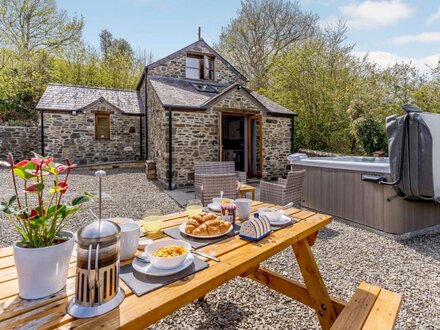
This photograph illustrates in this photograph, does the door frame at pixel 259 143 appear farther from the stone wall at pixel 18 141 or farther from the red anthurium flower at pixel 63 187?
the stone wall at pixel 18 141

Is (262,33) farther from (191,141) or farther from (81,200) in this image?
(81,200)

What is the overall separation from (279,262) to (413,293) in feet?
4.50

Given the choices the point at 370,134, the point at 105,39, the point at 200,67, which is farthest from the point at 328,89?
the point at 105,39

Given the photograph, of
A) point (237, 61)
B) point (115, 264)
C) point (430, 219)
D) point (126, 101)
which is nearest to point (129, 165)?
point (126, 101)

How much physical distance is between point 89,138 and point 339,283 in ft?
39.9

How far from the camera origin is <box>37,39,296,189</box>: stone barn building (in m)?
8.35

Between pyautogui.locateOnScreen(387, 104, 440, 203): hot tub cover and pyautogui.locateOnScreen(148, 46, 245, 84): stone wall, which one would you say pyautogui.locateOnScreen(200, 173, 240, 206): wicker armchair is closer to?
pyautogui.locateOnScreen(387, 104, 440, 203): hot tub cover

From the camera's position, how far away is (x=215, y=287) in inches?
48.2

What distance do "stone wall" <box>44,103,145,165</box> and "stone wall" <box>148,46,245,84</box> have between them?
2820 millimetres

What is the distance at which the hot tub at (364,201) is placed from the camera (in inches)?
161

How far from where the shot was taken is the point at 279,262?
3273mm

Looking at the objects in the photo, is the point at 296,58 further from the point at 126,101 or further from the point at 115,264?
the point at 115,264

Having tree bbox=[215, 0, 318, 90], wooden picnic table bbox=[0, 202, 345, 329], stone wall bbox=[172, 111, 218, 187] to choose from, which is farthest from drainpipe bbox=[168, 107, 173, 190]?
tree bbox=[215, 0, 318, 90]

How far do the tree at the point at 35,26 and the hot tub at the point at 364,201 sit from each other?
59.9 ft
